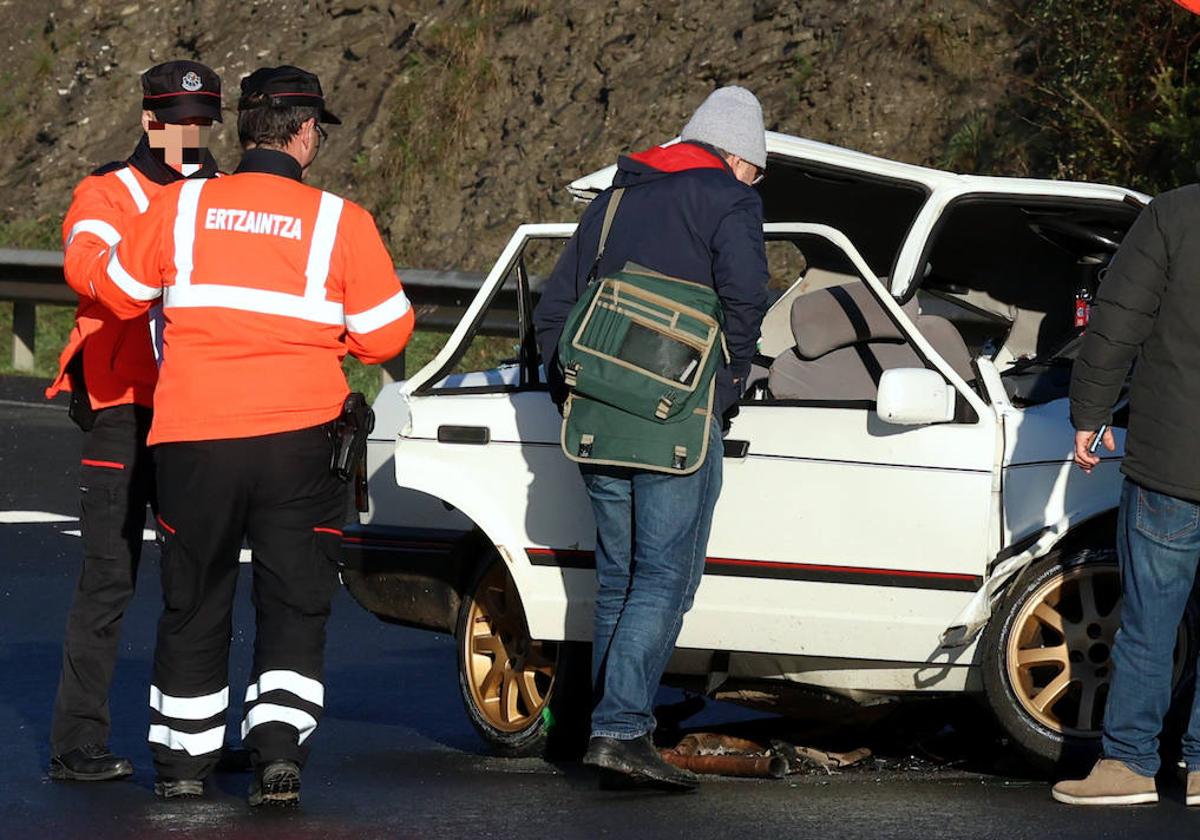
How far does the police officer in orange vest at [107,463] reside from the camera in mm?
6332

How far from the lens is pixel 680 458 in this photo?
19.4ft

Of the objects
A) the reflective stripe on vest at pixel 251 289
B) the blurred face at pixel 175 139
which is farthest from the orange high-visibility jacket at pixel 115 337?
the reflective stripe on vest at pixel 251 289

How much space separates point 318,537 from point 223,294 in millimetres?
707

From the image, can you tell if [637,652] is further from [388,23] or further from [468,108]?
[388,23]

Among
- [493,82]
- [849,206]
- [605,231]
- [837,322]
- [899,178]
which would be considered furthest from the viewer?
[493,82]

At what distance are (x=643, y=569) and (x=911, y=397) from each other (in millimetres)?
855

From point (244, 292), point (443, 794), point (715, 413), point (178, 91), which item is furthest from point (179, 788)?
point (178, 91)

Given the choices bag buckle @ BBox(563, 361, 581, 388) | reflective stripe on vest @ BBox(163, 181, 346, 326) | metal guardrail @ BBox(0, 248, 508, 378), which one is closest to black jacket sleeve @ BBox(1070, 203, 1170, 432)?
bag buckle @ BBox(563, 361, 581, 388)

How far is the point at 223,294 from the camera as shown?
5.73m

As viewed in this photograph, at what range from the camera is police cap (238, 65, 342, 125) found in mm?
5895

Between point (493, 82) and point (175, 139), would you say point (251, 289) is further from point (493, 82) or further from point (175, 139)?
point (493, 82)

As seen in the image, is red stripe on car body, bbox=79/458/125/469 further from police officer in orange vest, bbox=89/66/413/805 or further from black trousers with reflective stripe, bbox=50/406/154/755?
police officer in orange vest, bbox=89/66/413/805

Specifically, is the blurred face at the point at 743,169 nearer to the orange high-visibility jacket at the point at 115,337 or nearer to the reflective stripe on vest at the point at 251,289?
the reflective stripe on vest at the point at 251,289

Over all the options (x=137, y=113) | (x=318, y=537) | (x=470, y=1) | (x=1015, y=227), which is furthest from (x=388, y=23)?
(x=318, y=537)
